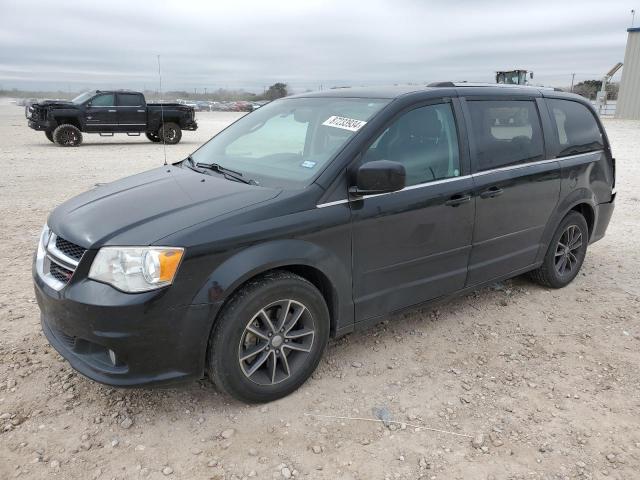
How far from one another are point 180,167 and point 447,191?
193 cm

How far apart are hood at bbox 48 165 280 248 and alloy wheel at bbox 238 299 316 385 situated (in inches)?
24.5

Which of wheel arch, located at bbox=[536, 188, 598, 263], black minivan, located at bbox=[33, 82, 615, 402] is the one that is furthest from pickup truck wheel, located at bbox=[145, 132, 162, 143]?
wheel arch, located at bbox=[536, 188, 598, 263]

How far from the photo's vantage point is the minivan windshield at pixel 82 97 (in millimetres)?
16641

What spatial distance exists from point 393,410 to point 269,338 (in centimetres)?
82

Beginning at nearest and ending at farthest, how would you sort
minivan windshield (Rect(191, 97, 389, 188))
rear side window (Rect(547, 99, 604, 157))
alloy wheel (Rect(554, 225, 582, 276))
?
minivan windshield (Rect(191, 97, 389, 188))
rear side window (Rect(547, 99, 604, 157))
alloy wheel (Rect(554, 225, 582, 276))

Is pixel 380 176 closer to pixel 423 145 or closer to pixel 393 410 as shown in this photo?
pixel 423 145

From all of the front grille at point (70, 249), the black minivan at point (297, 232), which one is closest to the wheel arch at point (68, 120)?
the black minivan at point (297, 232)

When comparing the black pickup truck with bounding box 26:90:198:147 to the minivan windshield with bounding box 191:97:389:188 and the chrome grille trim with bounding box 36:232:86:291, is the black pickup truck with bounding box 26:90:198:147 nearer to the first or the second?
the minivan windshield with bounding box 191:97:389:188

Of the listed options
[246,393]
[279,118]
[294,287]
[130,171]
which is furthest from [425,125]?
[130,171]

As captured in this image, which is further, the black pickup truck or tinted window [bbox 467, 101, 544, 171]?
the black pickup truck

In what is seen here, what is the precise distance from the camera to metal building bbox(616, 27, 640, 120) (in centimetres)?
3222

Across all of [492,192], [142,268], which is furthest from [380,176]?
[142,268]

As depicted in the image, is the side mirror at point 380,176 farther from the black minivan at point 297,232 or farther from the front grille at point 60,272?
the front grille at point 60,272

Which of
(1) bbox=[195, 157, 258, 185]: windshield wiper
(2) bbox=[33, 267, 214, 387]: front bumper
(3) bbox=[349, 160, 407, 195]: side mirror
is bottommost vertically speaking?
(2) bbox=[33, 267, 214, 387]: front bumper
